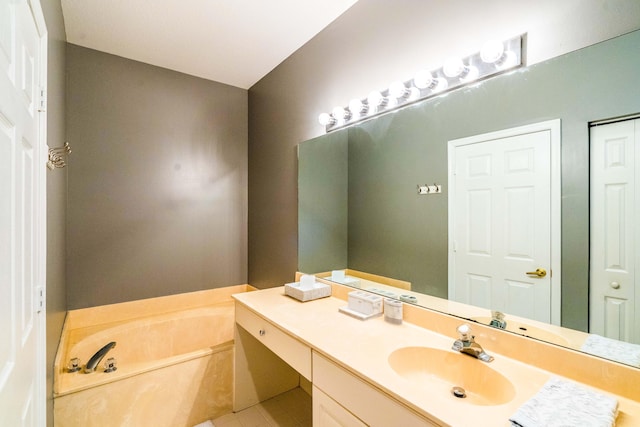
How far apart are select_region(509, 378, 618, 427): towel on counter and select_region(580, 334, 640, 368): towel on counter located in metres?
0.12

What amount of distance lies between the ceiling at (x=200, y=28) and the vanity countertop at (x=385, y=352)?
5.94ft

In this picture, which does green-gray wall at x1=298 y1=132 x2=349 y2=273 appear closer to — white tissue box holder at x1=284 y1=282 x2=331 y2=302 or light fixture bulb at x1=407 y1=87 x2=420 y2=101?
white tissue box holder at x1=284 y1=282 x2=331 y2=302

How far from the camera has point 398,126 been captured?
5.18ft

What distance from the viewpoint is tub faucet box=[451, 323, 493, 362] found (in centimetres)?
105

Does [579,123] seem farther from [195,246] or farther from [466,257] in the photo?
[195,246]

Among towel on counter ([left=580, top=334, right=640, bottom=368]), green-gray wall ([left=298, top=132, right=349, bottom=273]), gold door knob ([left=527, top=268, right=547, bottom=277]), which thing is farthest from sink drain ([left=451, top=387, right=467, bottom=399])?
green-gray wall ([left=298, top=132, right=349, bottom=273])

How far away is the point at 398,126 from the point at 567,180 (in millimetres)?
810

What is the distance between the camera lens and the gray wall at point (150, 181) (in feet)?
7.22

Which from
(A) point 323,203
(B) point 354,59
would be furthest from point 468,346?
(B) point 354,59

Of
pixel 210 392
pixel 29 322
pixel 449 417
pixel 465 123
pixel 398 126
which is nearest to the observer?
pixel 449 417

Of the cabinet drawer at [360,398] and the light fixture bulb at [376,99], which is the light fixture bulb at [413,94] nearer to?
the light fixture bulb at [376,99]

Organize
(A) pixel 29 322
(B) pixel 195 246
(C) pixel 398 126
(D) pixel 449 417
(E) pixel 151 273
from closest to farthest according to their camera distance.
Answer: (D) pixel 449 417, (A) pixel 29 322, (C) pixel 398 126, (E) pixel 151 273, (B) pixel 195 246

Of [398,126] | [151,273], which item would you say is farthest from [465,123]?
[151,273]

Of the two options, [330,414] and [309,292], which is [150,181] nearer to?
[309,292]
